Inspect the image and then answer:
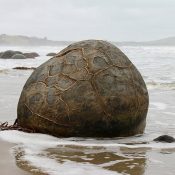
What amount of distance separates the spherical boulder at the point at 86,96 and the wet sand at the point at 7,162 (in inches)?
27.5

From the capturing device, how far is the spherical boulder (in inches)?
195

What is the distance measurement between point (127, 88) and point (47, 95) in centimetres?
93

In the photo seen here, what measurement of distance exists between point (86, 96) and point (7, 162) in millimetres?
1442

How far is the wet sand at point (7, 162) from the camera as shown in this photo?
3.51m

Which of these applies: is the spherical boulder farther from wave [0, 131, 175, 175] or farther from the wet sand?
the wet sand

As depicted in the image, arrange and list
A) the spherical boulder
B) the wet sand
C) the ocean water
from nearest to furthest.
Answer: the wet sand
the ocean water
the spherical boulder

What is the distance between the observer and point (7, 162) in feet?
12.5

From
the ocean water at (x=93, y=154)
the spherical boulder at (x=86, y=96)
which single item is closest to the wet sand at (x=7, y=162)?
the ocean water at (x=93, y=154)

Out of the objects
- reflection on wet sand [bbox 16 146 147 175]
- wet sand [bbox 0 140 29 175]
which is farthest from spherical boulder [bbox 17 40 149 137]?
wet sand [bbox 0 140 29 175]

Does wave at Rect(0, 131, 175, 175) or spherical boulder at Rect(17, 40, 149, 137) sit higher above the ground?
spherical boulder at Rect(17, 40, 149, 137)

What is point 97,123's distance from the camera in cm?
495

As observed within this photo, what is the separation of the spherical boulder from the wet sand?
70cm

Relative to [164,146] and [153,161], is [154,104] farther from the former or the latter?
[153,161]

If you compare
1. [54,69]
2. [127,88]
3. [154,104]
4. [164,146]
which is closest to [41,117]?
[54,69]
